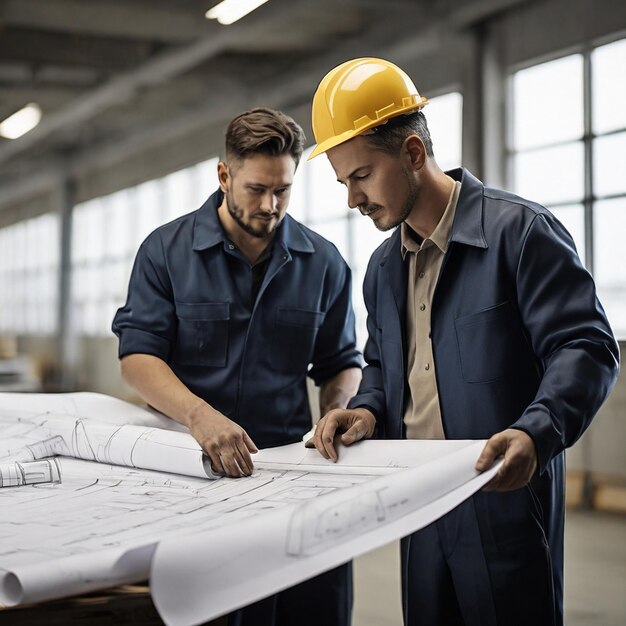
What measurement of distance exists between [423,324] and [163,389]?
21.0 inches

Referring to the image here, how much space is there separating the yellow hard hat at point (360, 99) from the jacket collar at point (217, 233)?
0.43 meters

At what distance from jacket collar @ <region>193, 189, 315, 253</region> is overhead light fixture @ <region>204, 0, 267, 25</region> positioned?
6.42 feet

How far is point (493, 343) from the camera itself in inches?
51.5

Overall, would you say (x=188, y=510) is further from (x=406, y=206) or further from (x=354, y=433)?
(x=406, y=206)

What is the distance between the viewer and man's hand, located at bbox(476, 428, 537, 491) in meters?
1.06

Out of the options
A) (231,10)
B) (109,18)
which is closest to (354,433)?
(231,10)

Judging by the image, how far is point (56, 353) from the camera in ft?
13.1

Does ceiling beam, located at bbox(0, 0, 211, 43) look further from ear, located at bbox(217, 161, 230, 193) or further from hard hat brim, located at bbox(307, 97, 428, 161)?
hard hat brim, located at bbox(307, 97, 428, 161)

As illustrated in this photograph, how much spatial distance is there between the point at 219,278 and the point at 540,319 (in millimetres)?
783

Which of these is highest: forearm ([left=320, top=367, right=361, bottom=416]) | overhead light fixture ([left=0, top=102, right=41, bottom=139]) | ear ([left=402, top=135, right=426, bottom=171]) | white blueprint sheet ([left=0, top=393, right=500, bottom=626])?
overhead light fixture ([left=0, top=102, right=41, bottom=139])

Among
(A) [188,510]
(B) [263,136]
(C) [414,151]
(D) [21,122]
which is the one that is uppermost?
(D) [21,122]

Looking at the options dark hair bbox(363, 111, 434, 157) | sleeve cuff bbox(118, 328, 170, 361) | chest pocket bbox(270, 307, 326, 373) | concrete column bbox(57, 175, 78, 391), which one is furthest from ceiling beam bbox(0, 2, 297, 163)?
A: dark hair bbox(363, 111, 434, 157)

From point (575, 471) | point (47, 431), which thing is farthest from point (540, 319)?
point (575, 471)

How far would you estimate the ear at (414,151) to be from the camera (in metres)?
1.37
